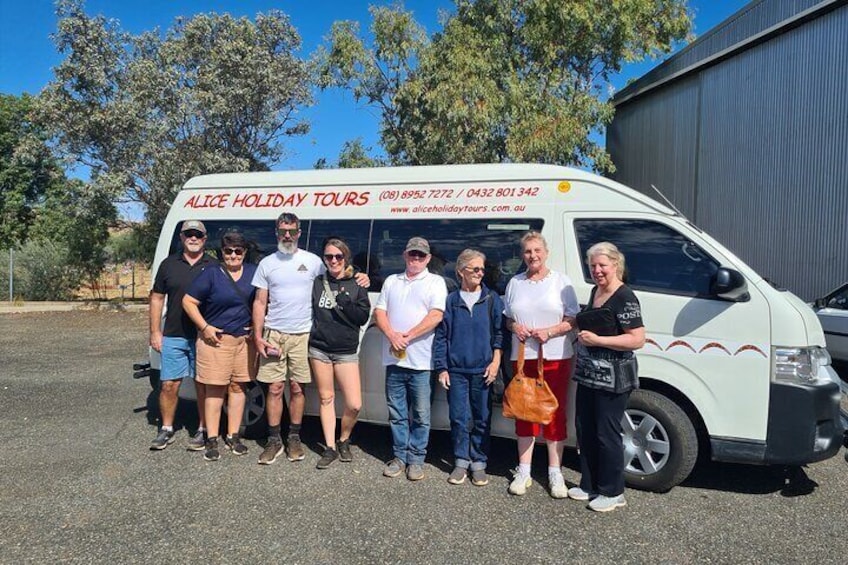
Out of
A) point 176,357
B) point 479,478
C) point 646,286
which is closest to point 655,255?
point 646,286

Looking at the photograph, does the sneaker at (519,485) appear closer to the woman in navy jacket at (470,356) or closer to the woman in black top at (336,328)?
the woman in navy jacket at (470,356)

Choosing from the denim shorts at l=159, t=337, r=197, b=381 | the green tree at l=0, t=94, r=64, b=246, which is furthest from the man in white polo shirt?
the green tree at l=0, t=94, r=64, b=246

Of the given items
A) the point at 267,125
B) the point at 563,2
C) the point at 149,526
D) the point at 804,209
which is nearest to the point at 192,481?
the point at 149,526

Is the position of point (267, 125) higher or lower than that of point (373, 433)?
higher

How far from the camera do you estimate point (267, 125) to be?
1590cm

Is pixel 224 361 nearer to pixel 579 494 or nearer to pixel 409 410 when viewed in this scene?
pixel 409 410

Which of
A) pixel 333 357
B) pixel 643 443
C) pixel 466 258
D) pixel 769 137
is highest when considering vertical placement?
pixel 769 137

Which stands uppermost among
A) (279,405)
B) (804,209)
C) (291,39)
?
(291,39)

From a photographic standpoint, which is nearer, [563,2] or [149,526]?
[149,526]

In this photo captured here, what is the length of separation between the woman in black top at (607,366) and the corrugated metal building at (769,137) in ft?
30.5

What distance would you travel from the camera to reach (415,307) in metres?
4.43

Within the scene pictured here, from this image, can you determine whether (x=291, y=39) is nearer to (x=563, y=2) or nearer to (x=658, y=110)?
(x=563, y=2)

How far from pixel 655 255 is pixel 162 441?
166 inches

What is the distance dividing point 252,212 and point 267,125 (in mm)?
11172
